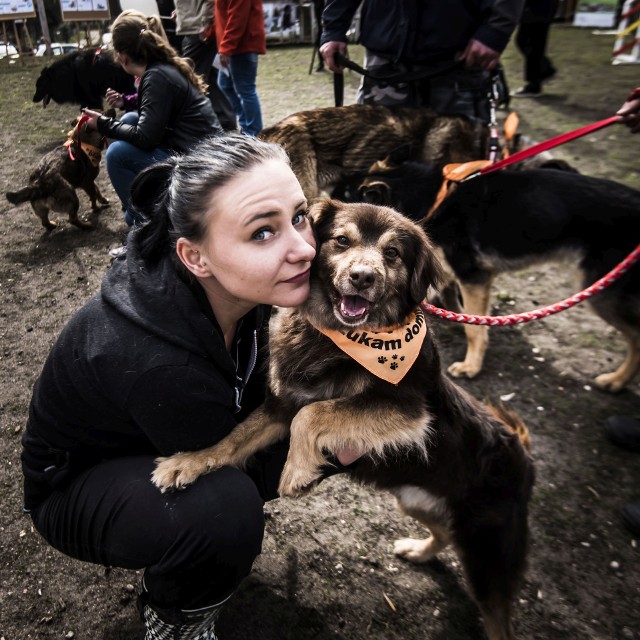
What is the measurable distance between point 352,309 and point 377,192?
1.72 meters

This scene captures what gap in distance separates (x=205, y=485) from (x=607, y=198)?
258 centimetres

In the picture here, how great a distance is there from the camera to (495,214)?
3.03 meters

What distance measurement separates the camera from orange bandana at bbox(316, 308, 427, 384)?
1.78m

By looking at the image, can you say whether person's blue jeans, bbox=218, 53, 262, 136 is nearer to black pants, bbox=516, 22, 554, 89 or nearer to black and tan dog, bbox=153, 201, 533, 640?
black pants, bbox=516, 22, 554, 89

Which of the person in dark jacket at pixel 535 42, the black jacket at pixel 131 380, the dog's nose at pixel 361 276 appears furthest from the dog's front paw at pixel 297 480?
the person in dark jacket at pixel 535 42

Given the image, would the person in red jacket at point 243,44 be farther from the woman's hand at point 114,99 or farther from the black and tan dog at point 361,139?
the black and tan dog at point 361,139

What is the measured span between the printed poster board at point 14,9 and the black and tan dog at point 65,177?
1031cm

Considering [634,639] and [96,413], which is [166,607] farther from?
[634,639]

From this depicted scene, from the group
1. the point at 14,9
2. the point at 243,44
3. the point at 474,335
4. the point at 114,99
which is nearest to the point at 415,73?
the point at 474,335

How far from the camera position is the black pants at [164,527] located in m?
1.58

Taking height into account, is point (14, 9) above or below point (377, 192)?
above

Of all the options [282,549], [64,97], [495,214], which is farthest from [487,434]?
[64,97]

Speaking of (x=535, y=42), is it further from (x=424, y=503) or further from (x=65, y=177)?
(x=424, y=503)

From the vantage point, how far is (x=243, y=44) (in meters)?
5.75
